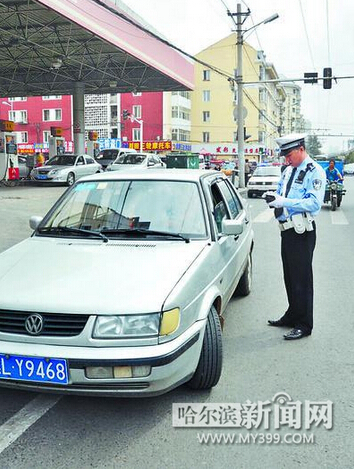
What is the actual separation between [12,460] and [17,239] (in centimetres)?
768

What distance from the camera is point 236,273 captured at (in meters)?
4.98

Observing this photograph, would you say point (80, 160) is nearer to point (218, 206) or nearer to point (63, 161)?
point (63, 161)

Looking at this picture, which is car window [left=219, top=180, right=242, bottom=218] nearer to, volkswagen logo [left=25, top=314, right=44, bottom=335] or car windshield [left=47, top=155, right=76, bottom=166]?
volkswagen logo [left=25, top=314, right=44, bottom=335]

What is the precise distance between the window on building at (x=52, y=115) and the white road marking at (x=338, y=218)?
1930 inches

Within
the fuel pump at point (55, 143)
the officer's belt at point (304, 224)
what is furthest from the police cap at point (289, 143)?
the fuel pump at point (55, 143)

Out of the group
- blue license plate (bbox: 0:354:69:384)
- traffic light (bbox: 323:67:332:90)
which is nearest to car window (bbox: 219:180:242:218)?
blue license plate (bbox: 0:354:69:384)

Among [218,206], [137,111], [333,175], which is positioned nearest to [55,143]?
[333,175]

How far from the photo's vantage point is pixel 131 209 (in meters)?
4.32

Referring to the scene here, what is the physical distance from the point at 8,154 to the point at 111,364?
2058cm

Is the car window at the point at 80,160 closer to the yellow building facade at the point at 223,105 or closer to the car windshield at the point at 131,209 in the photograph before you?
the car windshield at the point at 131,209

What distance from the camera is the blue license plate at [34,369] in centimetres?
287

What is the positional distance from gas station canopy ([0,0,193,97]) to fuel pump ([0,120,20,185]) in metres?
3.61

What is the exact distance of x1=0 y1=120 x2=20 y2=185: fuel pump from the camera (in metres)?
21.1

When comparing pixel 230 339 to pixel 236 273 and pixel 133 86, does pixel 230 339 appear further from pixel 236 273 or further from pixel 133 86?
pixel 133 86
